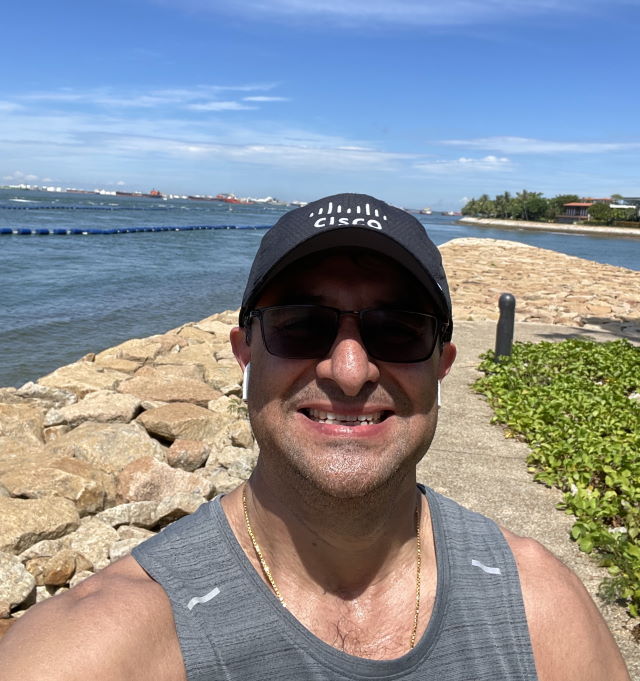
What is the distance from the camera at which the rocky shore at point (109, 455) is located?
3926mm

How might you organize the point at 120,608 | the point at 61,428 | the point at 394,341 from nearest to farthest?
the point at 120,608
the point at 394,341
the point at 61,428

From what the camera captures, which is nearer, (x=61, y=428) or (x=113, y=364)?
(x=61, y=428)

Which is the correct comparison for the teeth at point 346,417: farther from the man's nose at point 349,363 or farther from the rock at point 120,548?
the rock at point 120,548

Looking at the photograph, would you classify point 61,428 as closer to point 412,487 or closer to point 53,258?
point 412,487

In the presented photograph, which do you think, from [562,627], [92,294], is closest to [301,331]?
[562,627]

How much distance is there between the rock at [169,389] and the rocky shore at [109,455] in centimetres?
1

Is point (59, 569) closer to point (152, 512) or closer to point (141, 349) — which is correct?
point (152, 512)

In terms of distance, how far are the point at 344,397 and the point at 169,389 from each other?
585cm

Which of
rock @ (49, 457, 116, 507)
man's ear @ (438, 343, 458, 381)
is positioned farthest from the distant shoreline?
man's ear @ (438, 343, 458, 381)

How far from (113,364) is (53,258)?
22.0m

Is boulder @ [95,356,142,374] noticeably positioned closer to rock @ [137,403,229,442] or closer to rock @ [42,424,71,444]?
rock @ [42,424,71,444]

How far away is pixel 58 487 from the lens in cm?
464

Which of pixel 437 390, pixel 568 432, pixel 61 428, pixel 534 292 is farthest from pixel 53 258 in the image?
pixel 437 390

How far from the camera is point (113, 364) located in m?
8.63
